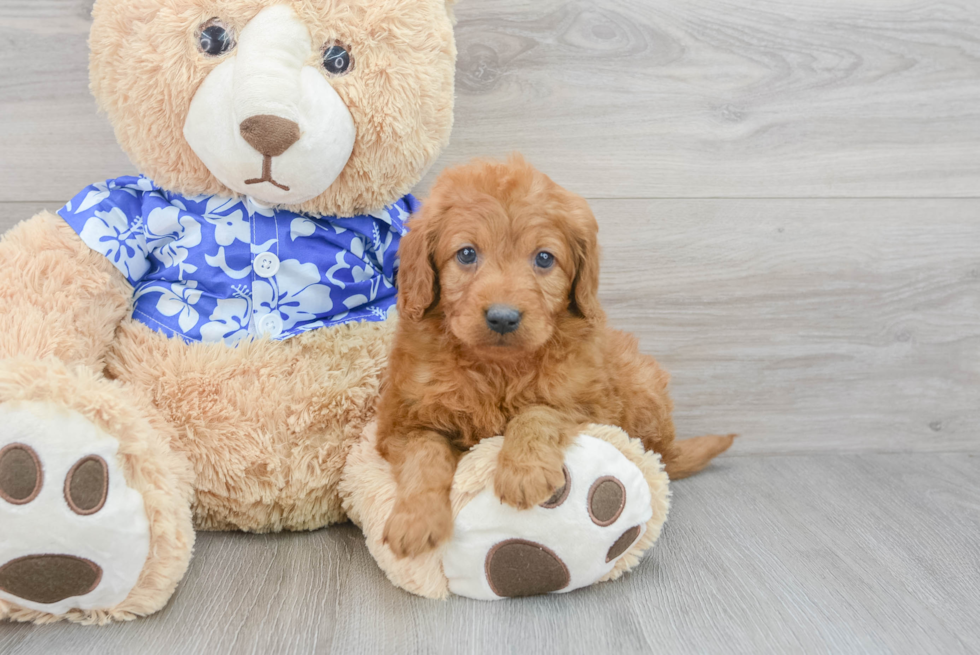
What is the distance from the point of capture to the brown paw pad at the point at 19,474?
1033 mm

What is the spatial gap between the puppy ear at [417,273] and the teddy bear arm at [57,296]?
0.59m

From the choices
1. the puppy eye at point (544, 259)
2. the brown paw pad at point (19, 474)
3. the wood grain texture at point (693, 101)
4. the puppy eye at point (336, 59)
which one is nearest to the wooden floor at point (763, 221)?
the wood grain texture at point (693, 101)

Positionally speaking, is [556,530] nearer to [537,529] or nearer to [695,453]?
[537,529]

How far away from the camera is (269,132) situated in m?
1.22

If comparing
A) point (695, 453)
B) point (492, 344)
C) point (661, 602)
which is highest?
point (492, 344)

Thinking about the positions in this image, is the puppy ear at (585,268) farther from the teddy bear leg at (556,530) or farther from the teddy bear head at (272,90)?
the teddy bear head at (272,90)

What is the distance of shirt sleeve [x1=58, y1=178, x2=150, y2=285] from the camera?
54.4 inches

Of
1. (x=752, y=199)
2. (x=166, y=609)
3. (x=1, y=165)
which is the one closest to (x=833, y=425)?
(x=752, y=199)

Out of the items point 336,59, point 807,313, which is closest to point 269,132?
point 336,59

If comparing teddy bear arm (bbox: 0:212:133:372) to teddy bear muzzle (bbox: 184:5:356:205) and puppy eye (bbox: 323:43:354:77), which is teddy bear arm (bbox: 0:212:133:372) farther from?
puppy eye (bbox: 323:43:354:77)

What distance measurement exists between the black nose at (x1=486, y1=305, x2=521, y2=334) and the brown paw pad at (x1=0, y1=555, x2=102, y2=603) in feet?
2.31

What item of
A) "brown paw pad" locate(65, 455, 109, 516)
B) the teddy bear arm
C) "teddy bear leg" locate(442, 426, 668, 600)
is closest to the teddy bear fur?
the teddy bear arm

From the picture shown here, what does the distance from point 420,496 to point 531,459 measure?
0.62 ft

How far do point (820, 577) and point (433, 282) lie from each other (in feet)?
2.99
